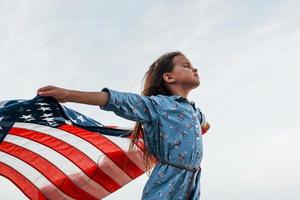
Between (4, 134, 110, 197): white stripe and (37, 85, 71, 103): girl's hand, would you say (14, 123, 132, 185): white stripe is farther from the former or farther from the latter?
(37, 85, 71, 103): girl's hand

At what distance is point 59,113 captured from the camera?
4.57m

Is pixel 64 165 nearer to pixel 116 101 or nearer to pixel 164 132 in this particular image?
pixel 164 132

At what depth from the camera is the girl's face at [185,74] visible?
14.6ft

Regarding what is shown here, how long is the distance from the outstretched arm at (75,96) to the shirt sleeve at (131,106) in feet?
0.22

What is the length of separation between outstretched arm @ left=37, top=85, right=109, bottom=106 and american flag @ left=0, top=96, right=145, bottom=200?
2053 mm

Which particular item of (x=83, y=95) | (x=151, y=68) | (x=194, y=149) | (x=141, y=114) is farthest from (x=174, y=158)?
(x=151, y=68)

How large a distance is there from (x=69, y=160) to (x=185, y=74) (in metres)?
2.46

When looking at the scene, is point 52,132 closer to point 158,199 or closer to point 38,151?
point 38,151

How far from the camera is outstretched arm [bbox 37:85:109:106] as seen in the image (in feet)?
11.5

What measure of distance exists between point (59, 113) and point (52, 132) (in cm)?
135

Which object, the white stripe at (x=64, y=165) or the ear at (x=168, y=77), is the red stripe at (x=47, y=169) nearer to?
the white stripe at (x=64, y=165)

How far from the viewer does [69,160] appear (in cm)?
625

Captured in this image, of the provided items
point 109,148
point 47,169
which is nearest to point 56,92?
point 109,148

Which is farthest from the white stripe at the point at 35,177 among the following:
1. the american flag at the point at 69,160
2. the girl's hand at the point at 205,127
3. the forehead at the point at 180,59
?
the forehead at the point at 180,59
